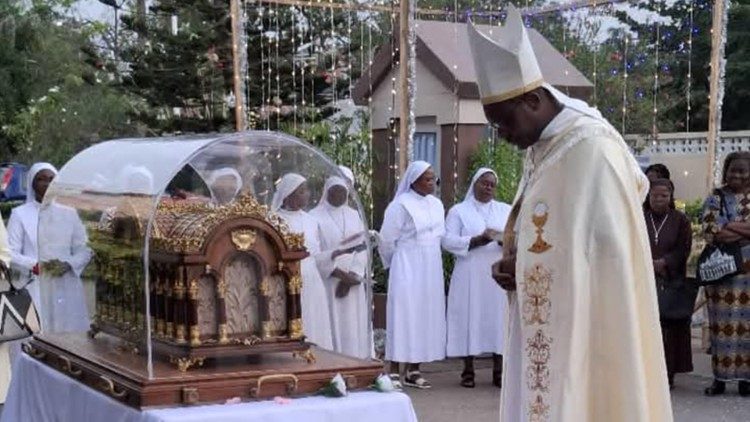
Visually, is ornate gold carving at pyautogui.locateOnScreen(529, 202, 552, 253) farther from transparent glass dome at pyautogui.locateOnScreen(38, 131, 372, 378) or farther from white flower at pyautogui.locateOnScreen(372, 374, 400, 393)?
transparent glass dome at pyautogui.locateOnScreen(38, 131, 372, 378)

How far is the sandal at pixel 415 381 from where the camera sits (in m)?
9.30

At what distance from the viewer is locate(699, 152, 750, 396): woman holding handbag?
27.9 ft

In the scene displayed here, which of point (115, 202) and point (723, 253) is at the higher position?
point (115, 202)

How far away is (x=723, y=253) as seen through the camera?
857 cm

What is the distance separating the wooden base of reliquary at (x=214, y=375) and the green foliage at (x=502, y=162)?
23.1ft

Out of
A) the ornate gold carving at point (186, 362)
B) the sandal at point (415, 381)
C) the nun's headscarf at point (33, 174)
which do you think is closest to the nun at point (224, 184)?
the ornate gold carving at point (186, 362)

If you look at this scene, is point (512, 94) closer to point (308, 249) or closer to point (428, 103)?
point (308, 249)

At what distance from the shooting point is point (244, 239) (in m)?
4.91

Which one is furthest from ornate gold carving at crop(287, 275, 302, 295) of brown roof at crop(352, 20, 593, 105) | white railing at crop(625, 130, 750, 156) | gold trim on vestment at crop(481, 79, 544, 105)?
white railing at crop(625, 130, 750, 156)

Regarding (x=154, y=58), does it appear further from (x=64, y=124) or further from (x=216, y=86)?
(x=64, y=124)

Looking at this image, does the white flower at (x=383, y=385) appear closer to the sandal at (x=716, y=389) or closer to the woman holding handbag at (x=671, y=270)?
the woman holding handbag at (x=671, y=270)

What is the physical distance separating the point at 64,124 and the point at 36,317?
1990 cm

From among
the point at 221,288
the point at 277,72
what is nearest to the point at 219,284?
the point at 221,288

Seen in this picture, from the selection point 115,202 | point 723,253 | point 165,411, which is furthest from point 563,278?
point 723,253
